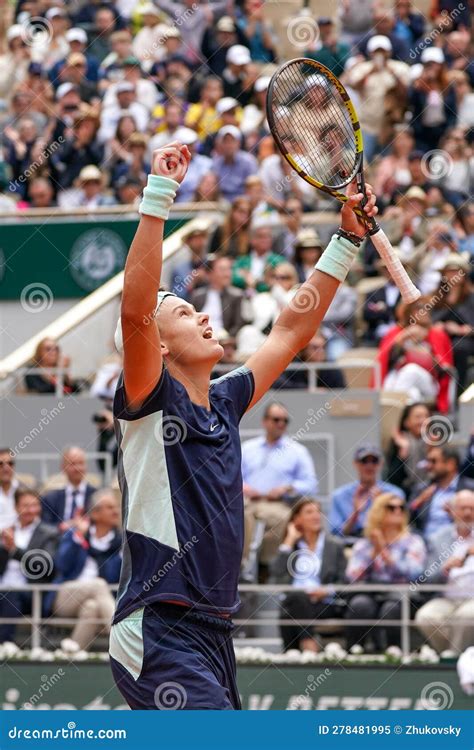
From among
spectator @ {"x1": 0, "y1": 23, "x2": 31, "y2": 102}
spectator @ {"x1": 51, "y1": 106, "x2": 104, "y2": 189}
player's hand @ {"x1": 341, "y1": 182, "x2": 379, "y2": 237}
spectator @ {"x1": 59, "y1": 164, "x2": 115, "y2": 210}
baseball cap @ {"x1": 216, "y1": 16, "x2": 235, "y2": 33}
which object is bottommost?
spectator @ {"x1": 59, "y1": 164, "x2": 115, "y2": 210}

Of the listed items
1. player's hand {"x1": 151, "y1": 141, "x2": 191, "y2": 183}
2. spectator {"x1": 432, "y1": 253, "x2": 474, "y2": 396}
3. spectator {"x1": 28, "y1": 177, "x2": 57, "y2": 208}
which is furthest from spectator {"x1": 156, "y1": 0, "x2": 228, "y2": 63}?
player's hand {"x1": 151, "y1": 141, "x2": 191, "y2": 183}

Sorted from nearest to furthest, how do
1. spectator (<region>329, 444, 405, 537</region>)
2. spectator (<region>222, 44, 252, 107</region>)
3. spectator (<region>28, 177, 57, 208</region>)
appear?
spectator (<region>329, 444, 405, 537</region>) → spectator (<region>222, 44, 252, 107</region>) → spectator (<region>28, 177, 57, 208</region>)

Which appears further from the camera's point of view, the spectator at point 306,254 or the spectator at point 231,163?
the spectator at point 231,163

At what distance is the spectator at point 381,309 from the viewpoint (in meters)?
12.1

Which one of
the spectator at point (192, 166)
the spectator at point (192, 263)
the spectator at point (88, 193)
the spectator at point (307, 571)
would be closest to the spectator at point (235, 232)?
the spectator at point (192, 263)

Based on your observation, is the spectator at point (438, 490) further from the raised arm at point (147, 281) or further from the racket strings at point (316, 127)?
the raised arm at point (147, 281)

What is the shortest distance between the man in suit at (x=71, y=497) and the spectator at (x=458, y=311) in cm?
264

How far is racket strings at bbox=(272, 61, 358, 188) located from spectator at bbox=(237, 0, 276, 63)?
8.61m

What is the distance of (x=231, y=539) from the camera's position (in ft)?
16.6

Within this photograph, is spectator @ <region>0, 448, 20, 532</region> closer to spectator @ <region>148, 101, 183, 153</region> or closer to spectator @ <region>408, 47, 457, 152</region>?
spectator @ <region>148, 101, 183, 153</region>

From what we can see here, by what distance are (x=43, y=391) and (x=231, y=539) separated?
7.63 metres

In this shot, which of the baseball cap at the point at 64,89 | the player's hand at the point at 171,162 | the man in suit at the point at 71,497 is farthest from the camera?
the baseball cap at the point at 64,89

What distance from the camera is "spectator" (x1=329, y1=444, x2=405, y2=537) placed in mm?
10211

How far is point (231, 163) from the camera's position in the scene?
13820 mm
